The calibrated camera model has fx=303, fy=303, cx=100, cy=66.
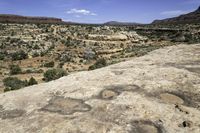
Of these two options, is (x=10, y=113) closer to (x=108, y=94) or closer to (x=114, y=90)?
(x=108, y=94)

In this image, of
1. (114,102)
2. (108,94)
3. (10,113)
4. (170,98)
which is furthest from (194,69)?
(10,113)

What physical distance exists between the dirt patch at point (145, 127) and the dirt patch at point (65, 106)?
130 centimetres

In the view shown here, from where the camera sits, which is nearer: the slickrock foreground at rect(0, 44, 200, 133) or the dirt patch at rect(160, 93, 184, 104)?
the slickrock foreground at rect(0, 44, 200, 133)

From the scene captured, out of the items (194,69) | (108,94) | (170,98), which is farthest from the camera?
(194,69)

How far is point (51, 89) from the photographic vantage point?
8.58 m

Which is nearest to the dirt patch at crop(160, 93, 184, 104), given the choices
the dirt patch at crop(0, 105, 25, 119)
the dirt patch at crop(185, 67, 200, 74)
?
the dirt patch at crop(185, 67, 200, 74)

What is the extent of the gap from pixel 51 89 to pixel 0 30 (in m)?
75.3

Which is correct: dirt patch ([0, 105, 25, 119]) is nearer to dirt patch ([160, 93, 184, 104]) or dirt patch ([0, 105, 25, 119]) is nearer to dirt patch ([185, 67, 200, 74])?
dirt patch ([160, 93, 184, 104])

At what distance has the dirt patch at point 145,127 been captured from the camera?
252 inches

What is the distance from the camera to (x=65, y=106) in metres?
7.57

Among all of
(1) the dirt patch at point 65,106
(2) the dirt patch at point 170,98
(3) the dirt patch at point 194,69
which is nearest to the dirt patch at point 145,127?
(2) the dirt patch at point 170,98

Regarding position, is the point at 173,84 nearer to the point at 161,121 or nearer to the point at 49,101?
the point at 161,121

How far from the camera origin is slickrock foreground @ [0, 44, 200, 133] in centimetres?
652

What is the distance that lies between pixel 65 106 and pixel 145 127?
2.14 metres
